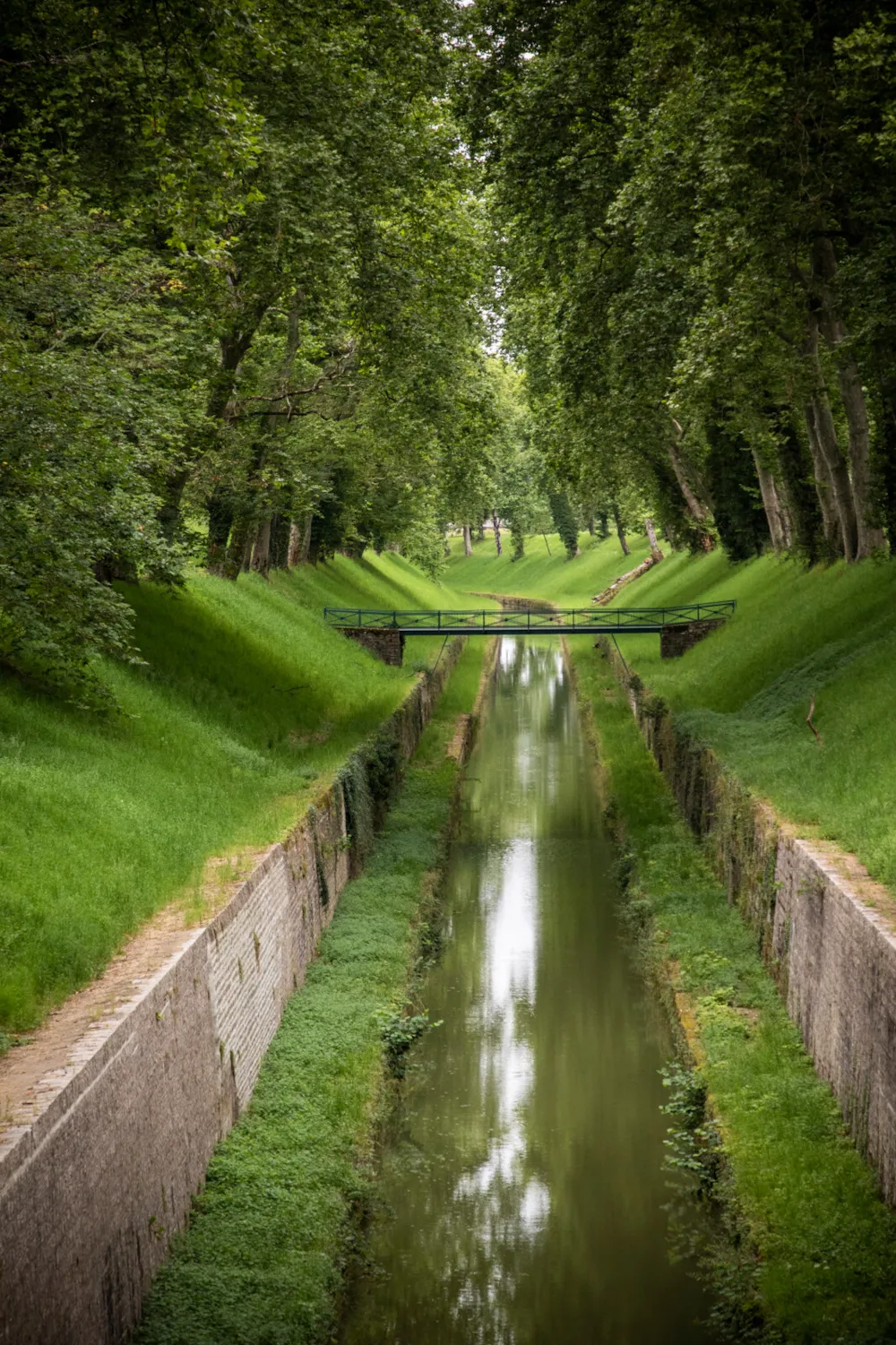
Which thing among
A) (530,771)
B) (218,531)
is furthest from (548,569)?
(218,531)

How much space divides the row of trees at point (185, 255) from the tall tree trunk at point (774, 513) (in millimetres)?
11375

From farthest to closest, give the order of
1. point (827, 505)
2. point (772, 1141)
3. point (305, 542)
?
point (305, 542)
point (827, 505)
point (772, 1141)

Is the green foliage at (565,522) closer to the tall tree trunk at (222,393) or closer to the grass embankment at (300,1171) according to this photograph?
the tall tree trunk at (222,393)

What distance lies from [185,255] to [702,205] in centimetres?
890

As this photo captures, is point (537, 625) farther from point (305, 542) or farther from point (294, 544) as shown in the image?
point (305, 542)

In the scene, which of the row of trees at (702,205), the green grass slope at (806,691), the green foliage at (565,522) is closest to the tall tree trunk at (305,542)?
the green grass slope at (806,691)

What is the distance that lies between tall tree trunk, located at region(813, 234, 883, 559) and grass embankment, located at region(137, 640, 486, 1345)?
10920mm

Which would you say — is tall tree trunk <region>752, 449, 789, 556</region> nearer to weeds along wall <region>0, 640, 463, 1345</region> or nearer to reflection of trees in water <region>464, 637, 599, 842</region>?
reflection of trees in water <region>464, 637, 599, 842</region>

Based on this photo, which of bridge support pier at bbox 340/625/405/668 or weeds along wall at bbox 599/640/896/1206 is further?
bridge support pier at bbox 340/625/405/668

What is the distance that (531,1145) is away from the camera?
475 inches

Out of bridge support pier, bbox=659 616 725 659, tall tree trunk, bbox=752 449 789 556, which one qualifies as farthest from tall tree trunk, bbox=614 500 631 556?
bridge support pier, bbox=659 616 725 659

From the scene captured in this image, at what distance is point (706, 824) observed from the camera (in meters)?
18.7

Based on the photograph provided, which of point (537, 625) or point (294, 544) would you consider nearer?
point (537, 625)

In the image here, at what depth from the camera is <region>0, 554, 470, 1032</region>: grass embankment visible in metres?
9.72
